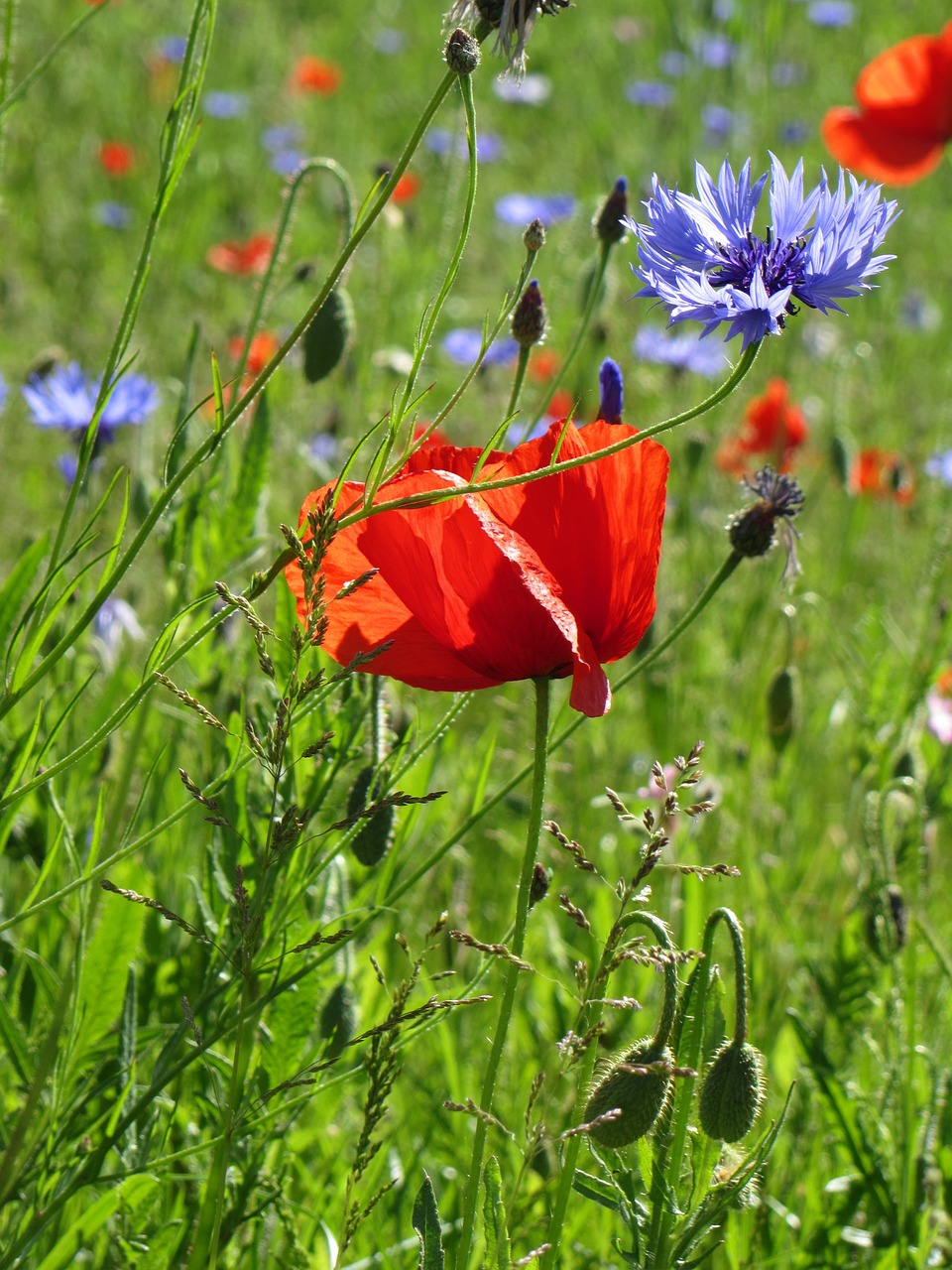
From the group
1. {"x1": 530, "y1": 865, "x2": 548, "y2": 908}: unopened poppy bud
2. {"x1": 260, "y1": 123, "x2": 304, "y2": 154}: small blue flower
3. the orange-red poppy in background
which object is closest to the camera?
{"x1": 530, "y1": 865, "x2": 548, "y2": 908}: unopened poppy bud

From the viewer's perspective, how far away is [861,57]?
561 centimetres

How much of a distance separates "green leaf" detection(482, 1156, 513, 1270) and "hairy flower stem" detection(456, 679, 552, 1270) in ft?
0.04

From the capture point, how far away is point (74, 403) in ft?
7.08

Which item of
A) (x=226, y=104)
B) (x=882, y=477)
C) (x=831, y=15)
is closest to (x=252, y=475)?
(x=882, y=477)

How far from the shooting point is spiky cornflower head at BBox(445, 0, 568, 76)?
0.86 m

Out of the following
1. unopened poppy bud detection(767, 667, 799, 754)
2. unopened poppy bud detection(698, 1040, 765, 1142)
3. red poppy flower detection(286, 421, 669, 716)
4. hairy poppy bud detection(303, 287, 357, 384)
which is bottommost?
unopened poppy bud detection(698, 1040, 765, 1142)

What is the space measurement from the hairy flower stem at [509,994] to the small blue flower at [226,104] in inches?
204

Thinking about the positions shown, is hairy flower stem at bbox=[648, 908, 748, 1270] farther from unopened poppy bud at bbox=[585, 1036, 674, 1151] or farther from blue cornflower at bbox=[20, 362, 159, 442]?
blue cornflower at bbox=[20, 362, 159, 442]

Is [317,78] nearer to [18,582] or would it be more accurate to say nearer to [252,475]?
[252,475]

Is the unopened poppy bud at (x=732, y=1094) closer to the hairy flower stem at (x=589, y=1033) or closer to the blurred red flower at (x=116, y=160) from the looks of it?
the hairy flower stem at (x=589, y=1033)

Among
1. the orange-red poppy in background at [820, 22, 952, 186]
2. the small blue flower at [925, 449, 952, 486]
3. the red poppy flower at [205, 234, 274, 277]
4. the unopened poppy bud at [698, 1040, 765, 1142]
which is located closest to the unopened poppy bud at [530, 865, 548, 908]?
the unopened poppy bud at [698, 1040, 765, 1142]

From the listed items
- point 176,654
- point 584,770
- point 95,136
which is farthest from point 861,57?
point 176,654

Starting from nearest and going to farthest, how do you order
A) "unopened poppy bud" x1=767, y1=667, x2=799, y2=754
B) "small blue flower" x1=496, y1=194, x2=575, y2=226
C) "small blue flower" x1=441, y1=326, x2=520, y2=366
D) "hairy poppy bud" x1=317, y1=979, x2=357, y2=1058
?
"hairy poppy bud" x1=317, y1=979, x2=357, y2=1058 < "unopened poppy bud" x1=767, y1=667, x2=799, y2=754 < "small blue flower" x1=441, y1=326, x2=520, y2=366 < "small blue flower" x1=496, y1=194, x2=575, y2=226

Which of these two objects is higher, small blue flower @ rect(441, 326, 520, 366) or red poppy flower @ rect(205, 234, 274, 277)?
red poppy flower @ rect(205, 234, 274, 277)
